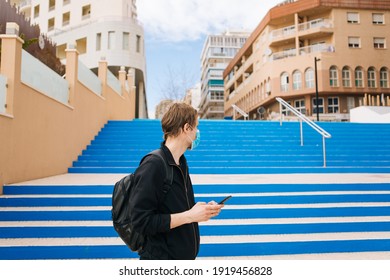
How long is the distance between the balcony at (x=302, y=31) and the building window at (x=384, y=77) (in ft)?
21.2

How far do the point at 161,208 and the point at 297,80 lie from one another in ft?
99.8

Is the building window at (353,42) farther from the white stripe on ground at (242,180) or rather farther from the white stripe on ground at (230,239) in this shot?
the white stripe on ground at (230,239)

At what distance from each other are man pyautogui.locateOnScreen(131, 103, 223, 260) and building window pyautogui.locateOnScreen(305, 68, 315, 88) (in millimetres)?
29435

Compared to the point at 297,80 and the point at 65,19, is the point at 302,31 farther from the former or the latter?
the point at 65,19

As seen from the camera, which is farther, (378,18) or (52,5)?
(378,18)

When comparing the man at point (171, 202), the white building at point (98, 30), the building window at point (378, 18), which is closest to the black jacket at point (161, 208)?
the man at point (171, 202)

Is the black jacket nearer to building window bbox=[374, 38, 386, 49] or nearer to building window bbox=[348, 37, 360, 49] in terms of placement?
building window bbox=[348, 37, 360, 49]

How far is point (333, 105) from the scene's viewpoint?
28.6 m

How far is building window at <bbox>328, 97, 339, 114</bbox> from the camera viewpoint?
28422 millimetres

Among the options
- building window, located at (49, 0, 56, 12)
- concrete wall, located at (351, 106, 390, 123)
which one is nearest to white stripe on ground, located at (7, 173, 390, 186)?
concrete wall, located at (351, 106, 390, 123)

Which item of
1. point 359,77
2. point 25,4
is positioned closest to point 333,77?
point 359,77

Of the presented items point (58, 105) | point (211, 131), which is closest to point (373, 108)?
point (211, 131)

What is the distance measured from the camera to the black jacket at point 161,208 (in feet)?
4.02

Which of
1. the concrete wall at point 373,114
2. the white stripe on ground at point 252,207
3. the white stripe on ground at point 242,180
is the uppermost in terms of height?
the concrete wall at point 373,114
